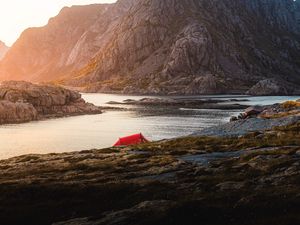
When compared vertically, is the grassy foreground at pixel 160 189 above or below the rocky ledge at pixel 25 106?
below

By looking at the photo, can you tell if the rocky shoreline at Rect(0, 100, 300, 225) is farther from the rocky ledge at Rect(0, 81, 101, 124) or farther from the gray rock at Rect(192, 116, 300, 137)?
the rocky ledge at Rect(0, 81, 101, 124)

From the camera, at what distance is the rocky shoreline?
2823 cm

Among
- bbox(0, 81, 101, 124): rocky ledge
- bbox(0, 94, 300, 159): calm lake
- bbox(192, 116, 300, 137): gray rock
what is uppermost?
bbox(0, 81, 101, 124): rocky ledge

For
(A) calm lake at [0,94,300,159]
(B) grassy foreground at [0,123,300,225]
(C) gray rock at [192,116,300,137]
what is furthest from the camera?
(A) calm lake at [0,94,300,159]

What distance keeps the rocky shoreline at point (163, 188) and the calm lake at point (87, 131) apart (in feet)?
176

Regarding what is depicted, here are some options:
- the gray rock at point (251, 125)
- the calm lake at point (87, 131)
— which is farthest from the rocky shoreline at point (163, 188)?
the calm lake at point (87, 131)

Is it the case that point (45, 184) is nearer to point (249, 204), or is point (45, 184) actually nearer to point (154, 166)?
point (154, 166)

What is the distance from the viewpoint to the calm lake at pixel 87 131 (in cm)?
10716

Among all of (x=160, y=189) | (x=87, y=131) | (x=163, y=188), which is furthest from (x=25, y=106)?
(x=160, y=189)

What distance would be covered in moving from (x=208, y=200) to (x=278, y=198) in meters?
4.62

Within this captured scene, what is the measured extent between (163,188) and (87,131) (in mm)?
103435

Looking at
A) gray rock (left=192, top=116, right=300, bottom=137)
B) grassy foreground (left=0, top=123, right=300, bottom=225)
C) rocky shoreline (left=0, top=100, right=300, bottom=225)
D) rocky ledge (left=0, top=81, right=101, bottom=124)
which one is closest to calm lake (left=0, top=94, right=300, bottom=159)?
rocky ledge (left=0, top=81, right=101, bottom=124)

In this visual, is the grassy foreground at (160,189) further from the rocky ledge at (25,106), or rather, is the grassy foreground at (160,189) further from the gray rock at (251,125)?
the rocky ledge at (25,106)

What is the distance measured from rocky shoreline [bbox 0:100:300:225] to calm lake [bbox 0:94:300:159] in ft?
176
